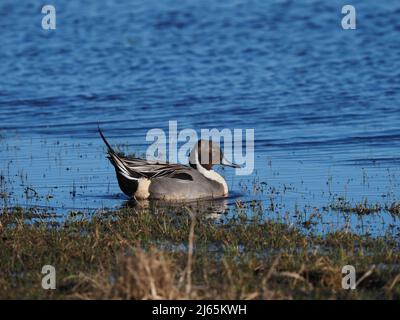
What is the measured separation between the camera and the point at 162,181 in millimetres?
11156

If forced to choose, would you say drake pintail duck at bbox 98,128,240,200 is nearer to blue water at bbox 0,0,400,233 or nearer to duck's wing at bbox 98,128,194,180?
duck's wing at bbox 98,128,194,180

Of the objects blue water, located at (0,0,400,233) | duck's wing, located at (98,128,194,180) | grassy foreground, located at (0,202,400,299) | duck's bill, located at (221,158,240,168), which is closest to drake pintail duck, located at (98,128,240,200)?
duck's wing, located at (98,128,194,180)

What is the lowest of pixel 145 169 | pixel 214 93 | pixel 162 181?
pixel 162 181

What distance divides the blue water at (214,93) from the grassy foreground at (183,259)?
0.88 meters

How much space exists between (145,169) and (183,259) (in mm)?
3937

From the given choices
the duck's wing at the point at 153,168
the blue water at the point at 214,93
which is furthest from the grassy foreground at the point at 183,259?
the duck's wing at the point at 153,168

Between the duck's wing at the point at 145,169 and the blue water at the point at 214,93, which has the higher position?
the blue water at the point at 214,93

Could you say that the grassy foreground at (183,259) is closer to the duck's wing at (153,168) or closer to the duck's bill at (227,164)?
the duck's wing at (153,168)

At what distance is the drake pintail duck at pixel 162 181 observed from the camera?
11.1 m

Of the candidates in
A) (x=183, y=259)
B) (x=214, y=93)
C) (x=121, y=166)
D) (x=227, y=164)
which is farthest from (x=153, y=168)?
(x=214, y=93)

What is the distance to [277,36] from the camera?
22.9 metres

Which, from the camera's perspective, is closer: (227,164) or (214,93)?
(227,164)

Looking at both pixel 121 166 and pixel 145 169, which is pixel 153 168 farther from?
pixel 121 166
